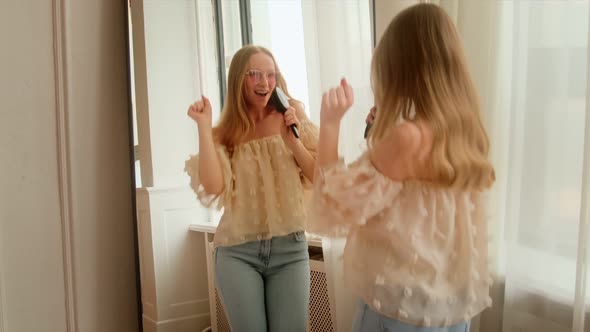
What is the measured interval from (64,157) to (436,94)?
63cm

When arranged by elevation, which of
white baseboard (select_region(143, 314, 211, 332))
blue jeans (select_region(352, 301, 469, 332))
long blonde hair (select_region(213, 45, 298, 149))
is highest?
long blonde hair (select_region(213, 45, 298, 149))

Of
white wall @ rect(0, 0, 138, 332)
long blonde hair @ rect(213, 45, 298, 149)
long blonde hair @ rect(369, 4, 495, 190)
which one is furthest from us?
long blonde hair @ rect(213, 45, 298, 149)

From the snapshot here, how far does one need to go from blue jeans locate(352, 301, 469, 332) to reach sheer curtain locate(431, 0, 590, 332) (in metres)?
0.26

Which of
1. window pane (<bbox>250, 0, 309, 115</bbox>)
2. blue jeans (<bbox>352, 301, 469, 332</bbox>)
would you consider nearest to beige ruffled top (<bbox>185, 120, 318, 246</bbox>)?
window pane (<bbox>250, 0, 309, 115</bbox>)

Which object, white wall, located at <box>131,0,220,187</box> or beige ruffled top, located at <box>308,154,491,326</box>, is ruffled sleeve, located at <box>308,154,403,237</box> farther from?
white wall, located at <box>131,0,220,187</box>

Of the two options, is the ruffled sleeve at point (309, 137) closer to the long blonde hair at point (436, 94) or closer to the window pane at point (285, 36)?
the window pane at point (285, 36)

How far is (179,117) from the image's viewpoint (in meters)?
0.88

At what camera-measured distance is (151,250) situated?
91 centimetres

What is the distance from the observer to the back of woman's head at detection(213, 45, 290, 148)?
903mm

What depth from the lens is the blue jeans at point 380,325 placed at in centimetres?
69

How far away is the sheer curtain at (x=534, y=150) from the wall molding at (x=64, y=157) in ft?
2.45

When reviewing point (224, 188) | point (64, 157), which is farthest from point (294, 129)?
point (64, 157)

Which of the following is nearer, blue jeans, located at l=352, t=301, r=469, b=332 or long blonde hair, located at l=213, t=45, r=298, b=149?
blue jeans, located at l=352, t=301, r=469, b=332

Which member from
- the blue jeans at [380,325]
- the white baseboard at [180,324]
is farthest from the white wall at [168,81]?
the blue jeans at [380,325]
